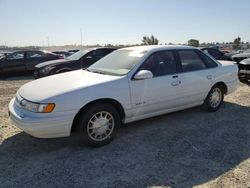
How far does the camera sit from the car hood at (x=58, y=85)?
12.5 ft

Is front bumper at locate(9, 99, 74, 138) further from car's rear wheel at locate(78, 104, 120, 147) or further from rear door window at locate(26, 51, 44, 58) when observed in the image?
rear door window at locate(26, 51, 44, 58)

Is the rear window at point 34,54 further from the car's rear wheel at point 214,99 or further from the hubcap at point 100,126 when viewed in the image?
the hubcap at point 100,126

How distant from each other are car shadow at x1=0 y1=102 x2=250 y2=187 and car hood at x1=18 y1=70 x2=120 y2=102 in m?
0.86

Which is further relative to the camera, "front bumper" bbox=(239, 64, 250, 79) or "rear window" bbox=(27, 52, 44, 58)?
"rear window" bbox=(27, 52, 44, 58)

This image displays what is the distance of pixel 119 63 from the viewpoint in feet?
15.8

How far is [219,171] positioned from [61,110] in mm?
2260

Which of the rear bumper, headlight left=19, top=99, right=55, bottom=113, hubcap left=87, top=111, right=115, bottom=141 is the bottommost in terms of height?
hubcap left=87, top=111, right=115, bottom=141

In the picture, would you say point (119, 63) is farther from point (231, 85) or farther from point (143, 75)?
point (231, 85)

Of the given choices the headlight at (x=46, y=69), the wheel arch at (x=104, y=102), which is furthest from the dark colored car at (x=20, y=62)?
the wheel arch at (x=104, y=102)

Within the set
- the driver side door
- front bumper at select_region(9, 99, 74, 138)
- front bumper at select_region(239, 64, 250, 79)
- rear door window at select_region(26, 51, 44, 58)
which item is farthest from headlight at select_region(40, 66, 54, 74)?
front bumper at select_region(239, 64, 250, 79)

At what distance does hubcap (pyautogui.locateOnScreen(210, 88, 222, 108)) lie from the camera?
19.2ft

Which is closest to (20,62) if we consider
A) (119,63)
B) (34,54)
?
(34,54)

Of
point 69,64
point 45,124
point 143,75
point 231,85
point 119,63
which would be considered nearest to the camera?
point 45,124

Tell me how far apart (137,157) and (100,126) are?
2.48ft
